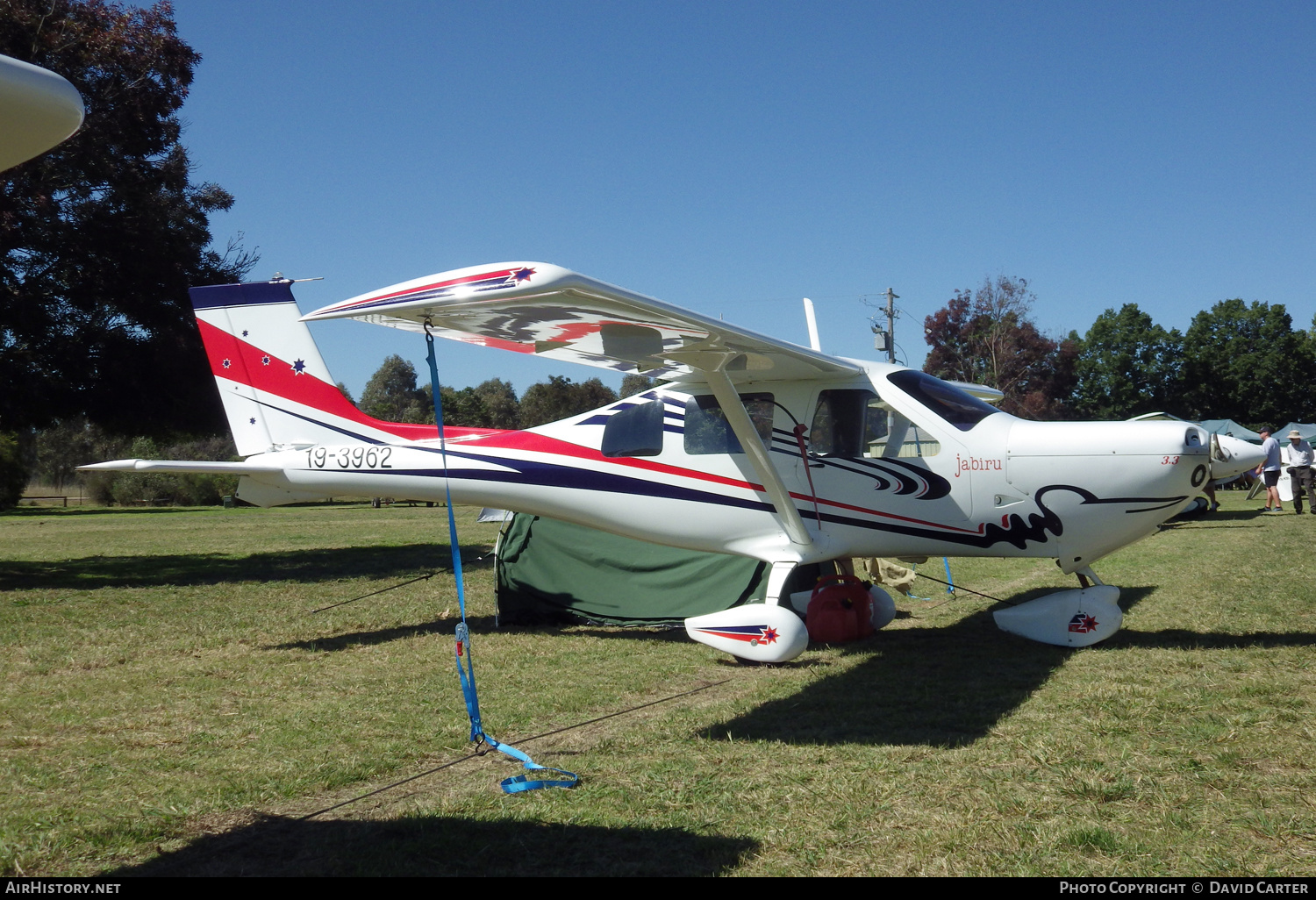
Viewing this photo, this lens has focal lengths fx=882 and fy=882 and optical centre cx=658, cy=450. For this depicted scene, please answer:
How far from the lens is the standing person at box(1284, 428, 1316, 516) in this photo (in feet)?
67.2

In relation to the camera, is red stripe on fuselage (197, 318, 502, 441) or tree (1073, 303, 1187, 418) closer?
red stripe on fuselage (197, 318, 502, 441)

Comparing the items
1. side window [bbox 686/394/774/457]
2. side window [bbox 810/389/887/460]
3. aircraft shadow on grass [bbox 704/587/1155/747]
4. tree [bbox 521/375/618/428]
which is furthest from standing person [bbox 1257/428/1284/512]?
tree [bbox 521/375/618/428]

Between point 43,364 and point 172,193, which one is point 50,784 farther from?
point 172,193

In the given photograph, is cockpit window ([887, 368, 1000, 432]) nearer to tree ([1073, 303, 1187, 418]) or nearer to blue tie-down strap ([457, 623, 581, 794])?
blue tie-down strap ([457, 623, 581, 794])

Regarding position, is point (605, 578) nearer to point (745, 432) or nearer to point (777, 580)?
point (777, 580)

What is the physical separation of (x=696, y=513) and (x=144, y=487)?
58.1 meters

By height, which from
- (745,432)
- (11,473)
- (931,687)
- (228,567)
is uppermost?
(745,432)

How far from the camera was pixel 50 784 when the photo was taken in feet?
14.5

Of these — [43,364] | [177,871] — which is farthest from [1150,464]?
[43,364]

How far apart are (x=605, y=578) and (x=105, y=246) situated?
11305 mm

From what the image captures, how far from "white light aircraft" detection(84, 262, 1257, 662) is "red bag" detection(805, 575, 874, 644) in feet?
1.27

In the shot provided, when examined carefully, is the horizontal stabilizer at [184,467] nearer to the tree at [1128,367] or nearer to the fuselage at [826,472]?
the fuselage at [826,472]

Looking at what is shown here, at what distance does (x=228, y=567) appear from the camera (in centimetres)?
1580

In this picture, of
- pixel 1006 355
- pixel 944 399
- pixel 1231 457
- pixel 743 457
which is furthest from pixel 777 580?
pixel 1006 355
